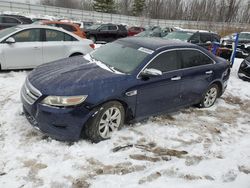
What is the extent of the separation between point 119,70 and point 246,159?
2528mm

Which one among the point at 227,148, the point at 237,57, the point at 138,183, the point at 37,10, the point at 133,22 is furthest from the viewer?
the point at 133,22

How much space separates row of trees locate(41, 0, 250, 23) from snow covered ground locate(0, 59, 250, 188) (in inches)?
1869

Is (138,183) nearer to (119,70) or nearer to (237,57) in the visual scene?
(119,70)

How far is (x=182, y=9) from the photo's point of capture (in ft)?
190

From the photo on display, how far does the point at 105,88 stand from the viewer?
13.1 ft

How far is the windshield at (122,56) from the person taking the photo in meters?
4.59

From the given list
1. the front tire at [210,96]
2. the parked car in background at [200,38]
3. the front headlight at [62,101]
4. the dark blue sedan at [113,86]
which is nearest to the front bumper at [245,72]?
the parked car in background at [200,38]

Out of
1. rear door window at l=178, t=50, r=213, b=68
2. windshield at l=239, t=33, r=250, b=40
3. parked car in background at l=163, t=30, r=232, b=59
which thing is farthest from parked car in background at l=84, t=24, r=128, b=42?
rear door window at l=178, t=50, r=213, b=68

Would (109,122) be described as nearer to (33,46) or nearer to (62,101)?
(62,101)

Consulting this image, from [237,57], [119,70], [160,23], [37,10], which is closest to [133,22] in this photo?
[160,23]

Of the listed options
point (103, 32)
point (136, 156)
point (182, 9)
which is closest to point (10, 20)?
point (103, 32)

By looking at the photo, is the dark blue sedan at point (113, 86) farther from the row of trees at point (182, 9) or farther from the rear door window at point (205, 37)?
the row of trees at point (182, 9)

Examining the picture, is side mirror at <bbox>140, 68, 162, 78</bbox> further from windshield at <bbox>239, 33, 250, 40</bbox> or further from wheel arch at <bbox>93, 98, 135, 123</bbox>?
windshield at <bbox>239, 33, 250, 40</bbox>

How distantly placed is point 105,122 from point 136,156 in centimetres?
73
